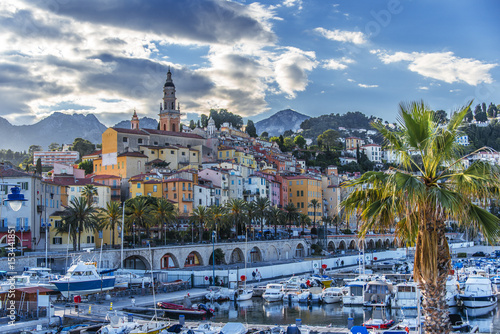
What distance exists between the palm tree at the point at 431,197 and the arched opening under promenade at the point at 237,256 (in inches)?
2392

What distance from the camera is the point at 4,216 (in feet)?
177

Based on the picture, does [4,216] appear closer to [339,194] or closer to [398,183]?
[398,183]

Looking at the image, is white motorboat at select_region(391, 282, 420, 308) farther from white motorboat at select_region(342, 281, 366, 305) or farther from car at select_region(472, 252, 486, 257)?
car at select_region(472, 252, 486, 257)

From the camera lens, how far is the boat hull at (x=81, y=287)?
38469 mm

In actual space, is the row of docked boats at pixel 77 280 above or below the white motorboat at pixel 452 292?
above

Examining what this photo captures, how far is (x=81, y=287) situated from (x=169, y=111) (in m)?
100

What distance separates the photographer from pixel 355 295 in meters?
47.3

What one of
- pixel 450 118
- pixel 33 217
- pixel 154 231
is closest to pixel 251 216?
pixel 154 231

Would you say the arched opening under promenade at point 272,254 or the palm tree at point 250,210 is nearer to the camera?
the palm tree at point 250,210

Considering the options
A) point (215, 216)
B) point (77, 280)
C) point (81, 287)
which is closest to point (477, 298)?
point (81, 287)

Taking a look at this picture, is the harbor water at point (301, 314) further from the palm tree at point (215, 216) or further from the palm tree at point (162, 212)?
the palm tree at point (215, 216)

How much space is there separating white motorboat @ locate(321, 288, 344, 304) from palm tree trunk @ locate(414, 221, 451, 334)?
128ft

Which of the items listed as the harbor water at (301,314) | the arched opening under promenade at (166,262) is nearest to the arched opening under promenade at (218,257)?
the arched opening under promenade at (166,262)

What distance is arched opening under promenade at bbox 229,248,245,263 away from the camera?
237ft
